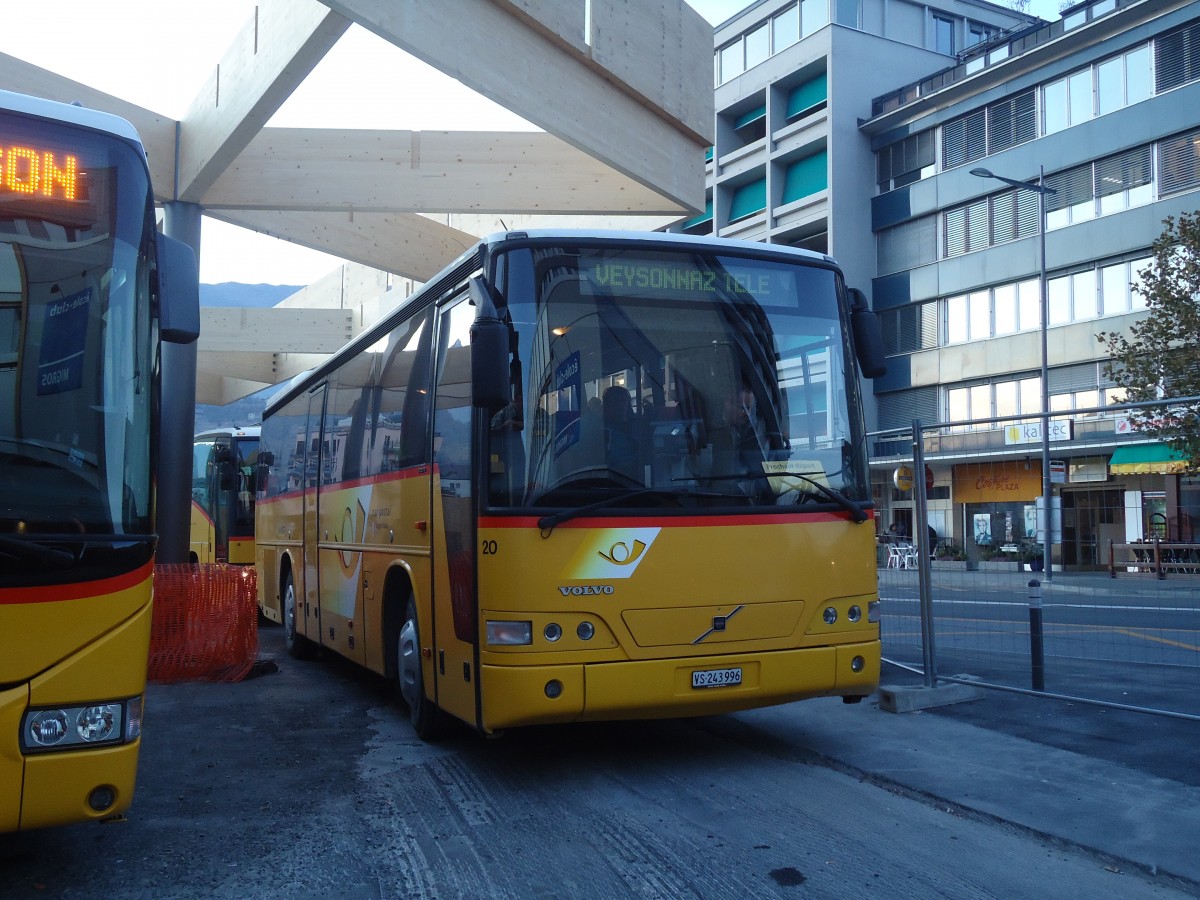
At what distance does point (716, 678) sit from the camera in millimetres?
6652

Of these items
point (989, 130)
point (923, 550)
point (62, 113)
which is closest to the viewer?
point (62, 113)

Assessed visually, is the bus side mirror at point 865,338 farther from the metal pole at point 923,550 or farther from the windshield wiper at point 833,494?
the metal pole at point 923,550

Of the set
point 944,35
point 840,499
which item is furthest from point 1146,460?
point 944,35

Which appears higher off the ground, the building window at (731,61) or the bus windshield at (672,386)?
the building window at (731,61)

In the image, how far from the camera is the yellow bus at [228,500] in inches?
799

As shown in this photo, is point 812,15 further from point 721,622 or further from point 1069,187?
point 721,622

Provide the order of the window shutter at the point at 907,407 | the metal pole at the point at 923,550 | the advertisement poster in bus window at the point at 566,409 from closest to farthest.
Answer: the advertisement poster in bus window at the point at 566,409, the metal pole at the point at 923,550, the window shutter at the point at 907,407

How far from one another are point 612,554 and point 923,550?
3.62 m

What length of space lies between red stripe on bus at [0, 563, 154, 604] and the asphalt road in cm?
138

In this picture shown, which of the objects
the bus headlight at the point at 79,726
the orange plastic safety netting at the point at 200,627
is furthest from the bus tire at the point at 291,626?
the bus headlight at the point at 79,726

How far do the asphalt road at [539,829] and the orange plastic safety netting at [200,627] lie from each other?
3.33 metres

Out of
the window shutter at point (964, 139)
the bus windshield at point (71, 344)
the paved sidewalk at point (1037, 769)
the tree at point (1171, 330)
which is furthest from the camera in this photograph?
the window shutter at point (964, 139)

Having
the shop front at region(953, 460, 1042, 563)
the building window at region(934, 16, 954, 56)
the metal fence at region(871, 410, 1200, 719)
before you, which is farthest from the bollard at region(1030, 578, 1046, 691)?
the building window at region(934, 16, 954, 56)

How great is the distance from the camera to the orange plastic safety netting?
1150 centimetres
